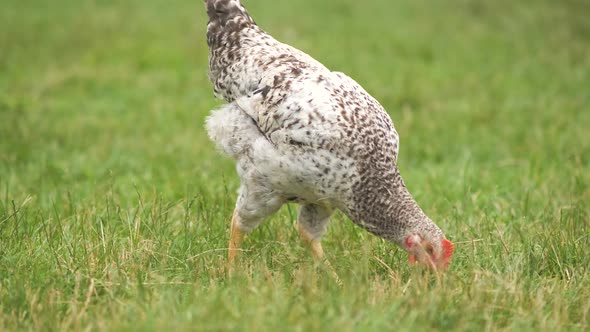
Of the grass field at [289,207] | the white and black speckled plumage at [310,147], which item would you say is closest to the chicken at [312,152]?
the white and black speckled plumage at [310,147]

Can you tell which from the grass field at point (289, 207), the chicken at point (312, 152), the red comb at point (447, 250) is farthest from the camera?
the chicken at point (312, 152)

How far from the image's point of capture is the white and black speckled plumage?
14.2ft

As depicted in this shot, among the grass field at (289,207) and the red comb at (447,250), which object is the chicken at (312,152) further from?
the grass field at (289,207)

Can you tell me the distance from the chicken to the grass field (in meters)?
0.24

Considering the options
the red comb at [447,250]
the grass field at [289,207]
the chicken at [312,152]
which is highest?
the chicken at [312,152]

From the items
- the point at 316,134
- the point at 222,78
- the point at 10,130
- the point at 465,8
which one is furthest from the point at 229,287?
the point at 465,8

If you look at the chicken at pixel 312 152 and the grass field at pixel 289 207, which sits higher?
the chicken at pixel 312 152

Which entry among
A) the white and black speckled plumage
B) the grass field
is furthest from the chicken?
the grass field

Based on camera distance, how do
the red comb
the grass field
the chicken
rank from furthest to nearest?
1. the chicken
2. the red comb
3. the grass field

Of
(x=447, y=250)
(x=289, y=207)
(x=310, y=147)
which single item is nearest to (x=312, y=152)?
(x=310, y=147)

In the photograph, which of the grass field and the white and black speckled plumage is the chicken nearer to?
the white and black speckled plumage

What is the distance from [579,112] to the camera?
354 inches

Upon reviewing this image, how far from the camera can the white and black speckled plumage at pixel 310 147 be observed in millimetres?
4324

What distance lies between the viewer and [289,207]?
5.33m
